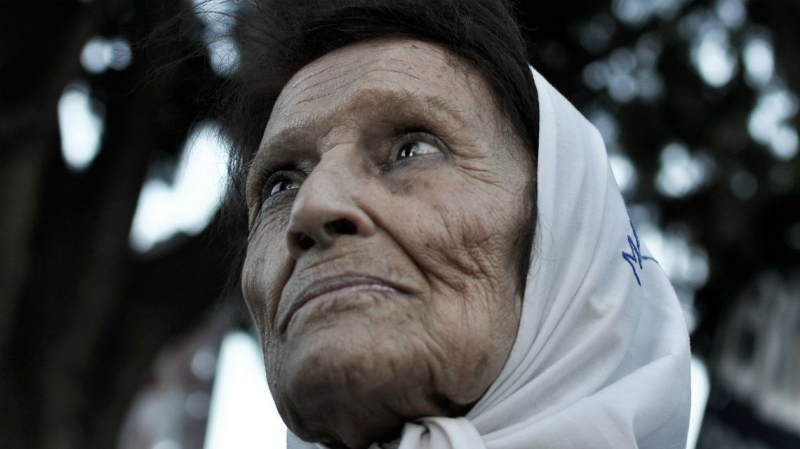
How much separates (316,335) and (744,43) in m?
5.26

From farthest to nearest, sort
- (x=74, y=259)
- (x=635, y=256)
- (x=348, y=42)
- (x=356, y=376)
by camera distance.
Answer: (x=74, y=259) < (x=348, y=42) < (x=635, y=256) < (x=356, y=376)

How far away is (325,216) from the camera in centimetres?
217

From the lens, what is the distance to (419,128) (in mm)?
2377

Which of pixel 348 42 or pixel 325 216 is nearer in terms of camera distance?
pixel 325 216

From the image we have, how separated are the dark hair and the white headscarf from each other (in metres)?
0.07

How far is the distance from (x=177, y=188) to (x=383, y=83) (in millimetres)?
4775

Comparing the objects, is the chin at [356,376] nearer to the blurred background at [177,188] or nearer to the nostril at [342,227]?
the nostril at [342,227]

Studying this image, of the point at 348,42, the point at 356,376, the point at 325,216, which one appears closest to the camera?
the point at 356,376

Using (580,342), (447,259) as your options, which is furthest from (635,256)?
(447,259)

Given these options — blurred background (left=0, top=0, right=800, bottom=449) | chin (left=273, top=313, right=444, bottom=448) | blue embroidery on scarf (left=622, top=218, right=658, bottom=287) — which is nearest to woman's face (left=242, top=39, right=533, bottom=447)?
chin (left=273, top=313, right=444, bottom=448)

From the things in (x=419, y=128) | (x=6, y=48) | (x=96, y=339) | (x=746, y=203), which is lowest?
(x=96, y=339)

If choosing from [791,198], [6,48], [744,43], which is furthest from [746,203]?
[6,48]

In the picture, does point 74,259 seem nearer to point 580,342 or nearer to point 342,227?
point 342,227

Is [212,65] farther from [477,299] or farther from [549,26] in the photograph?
[549,26]
